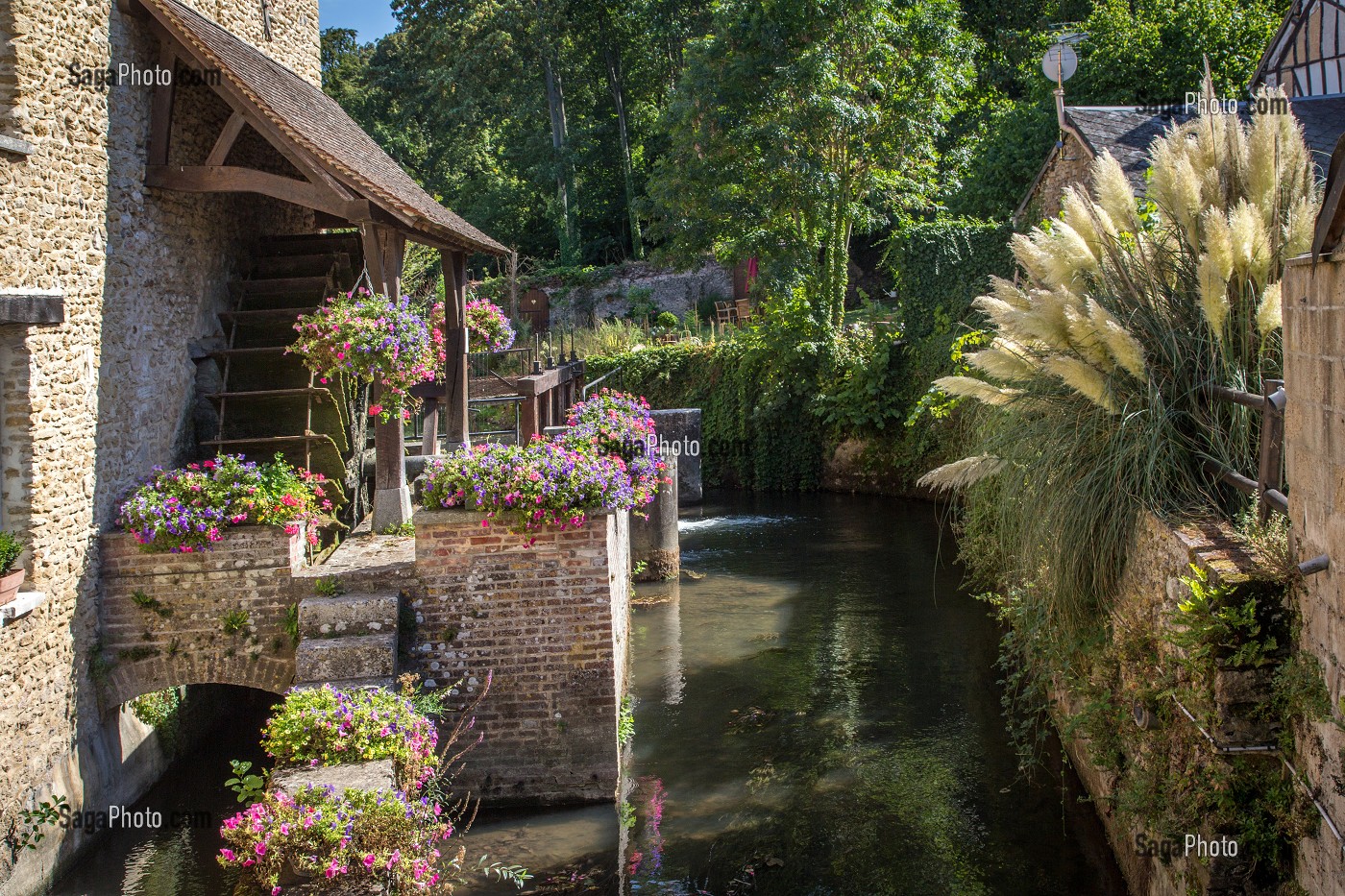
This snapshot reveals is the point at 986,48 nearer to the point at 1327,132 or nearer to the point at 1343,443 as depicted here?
the point at 1327,132

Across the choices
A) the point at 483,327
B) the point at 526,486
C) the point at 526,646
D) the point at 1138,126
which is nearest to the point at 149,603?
the point at 526,646

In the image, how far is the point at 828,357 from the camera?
793 inches

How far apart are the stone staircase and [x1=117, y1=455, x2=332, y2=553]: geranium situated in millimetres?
652

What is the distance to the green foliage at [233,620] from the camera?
7.01 m

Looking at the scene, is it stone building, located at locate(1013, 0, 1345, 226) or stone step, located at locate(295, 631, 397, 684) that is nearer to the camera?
stone step, located at locate(295, 631, 397, 684)

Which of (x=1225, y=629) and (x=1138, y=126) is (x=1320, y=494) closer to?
(x=1225, y=629)

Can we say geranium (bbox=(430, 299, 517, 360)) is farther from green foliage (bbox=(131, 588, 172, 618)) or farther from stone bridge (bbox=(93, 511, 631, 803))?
green foliage (bbox=(131, 588, 172, 618))

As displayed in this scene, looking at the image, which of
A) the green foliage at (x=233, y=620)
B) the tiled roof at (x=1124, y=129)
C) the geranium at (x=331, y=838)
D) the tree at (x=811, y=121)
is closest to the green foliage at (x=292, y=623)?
the green foliage at (x=233, y=620)

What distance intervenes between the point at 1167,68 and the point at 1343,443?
835 inches

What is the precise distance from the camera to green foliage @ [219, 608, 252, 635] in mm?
7012

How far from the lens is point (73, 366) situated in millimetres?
6660

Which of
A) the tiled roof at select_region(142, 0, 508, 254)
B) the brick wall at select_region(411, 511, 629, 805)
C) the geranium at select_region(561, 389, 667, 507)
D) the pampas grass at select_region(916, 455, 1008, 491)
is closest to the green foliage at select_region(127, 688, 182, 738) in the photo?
the brick wall at select_region(411, 511, 629, 805)

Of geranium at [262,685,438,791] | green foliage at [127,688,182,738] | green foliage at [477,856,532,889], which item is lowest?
green foliage at [477,856,532,889]

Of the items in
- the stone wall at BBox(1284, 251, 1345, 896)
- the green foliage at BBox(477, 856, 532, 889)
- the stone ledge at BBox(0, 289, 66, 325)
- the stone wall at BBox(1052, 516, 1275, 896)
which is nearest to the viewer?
the stone wall at BBox(1284, 251, 1345, 896)
